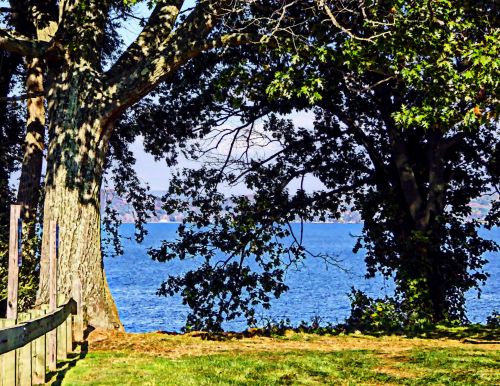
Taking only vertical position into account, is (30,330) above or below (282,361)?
above

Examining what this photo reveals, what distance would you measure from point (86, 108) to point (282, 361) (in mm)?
6196

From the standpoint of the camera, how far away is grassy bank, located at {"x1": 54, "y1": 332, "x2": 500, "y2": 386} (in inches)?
383

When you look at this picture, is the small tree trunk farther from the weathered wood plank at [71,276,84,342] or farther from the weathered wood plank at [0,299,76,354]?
the weathered wood plank at [0,299,76,354]

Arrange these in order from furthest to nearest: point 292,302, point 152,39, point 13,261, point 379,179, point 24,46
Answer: point 292,302, point 379,179, point 152,39, point 24,46, point 13,261

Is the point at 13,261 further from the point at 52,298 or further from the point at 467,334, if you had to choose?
the point at 467,334

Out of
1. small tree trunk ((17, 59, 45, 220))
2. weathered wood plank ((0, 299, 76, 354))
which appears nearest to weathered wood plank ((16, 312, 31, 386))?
weathered wood plank ((0, 299, 76, 354))

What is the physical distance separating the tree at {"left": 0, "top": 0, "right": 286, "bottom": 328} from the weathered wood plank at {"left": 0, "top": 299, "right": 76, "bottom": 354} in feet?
7.59

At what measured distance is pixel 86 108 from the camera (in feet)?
44.4

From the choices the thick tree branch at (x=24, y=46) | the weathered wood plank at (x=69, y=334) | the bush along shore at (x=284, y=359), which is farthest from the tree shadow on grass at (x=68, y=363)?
the thick tree branch at (x=24, y=46)

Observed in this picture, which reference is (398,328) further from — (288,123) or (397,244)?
(288,123)

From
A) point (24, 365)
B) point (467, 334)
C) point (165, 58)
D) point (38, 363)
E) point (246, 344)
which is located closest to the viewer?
point (24, 365)

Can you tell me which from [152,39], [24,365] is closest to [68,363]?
[24,365]

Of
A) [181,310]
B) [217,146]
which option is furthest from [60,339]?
[181,310]

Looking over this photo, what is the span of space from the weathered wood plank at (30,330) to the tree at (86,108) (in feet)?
7.59
